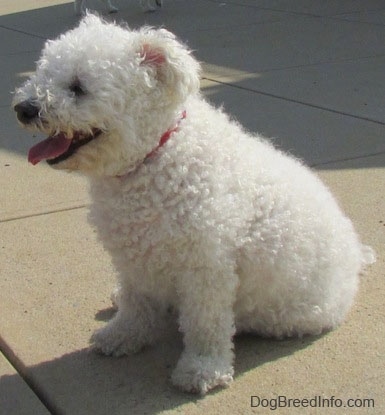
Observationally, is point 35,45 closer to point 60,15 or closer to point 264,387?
point 60,15

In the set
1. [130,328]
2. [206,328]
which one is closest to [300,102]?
[130,328]

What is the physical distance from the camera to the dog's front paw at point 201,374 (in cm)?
354

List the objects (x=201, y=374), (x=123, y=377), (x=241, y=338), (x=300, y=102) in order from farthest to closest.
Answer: (x=300, y=102)
(x=241, y=338)
(x=123, y=377)
(x=201, y=374)

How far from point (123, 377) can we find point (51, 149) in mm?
1035

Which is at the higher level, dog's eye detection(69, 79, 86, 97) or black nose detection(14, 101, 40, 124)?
dog's eye detection(69, 79, 86, 97)

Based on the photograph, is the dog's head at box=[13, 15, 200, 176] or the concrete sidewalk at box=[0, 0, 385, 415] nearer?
the dog's head at box=[13, 15, 200, 176]

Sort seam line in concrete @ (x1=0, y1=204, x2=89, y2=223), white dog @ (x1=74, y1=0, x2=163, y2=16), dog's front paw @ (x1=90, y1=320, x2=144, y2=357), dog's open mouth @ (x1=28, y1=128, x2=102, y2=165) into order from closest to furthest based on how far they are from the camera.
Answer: dog's open mouth @ (x1=28, y1=128, x2=102, y2=165)
dog's front paw @ (x1=90, y1=320, x2=144, y2=357)
seam line in concrete @ (x1=0, y1=204, x2=89, y2=223)
white dog @ (x1=74, y1=0, x2=163, y2=16)

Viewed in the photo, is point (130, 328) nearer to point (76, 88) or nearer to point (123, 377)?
point (123, 377)

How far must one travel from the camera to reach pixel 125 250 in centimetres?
358

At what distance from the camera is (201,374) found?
140 inches

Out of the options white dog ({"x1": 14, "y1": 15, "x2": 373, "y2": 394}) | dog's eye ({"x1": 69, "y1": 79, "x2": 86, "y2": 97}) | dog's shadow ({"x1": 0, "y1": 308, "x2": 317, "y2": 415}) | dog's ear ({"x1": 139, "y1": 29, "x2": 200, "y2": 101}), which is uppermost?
dog's ear ({"x1": 139, "y1": 29, "x2": 200, "y2": 101})

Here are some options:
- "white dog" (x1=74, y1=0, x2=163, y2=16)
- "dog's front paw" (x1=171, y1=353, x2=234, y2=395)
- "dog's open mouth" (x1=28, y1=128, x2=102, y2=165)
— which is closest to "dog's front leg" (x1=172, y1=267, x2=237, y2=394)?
"dog's front paw" (x1=171, y1=353, x2=234, y2=395)

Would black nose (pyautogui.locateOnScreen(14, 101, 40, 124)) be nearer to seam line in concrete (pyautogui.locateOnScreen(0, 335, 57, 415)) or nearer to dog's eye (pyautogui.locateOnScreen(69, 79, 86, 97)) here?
dog's eye (pyautogui.locateOnScreen(69, 79, 86, 97))

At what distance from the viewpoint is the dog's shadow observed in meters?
3.52
